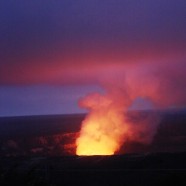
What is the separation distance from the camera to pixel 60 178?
29.1m

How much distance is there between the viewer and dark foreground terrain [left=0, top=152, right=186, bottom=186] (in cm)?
2612

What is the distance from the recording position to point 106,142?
47.3 metres

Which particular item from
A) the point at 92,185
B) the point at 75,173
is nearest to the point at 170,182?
the point at 92,185

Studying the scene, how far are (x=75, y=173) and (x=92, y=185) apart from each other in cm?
241

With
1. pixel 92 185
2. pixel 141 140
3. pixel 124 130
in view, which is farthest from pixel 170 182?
pixel 141 140

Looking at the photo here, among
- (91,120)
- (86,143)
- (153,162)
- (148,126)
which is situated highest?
(148,126)

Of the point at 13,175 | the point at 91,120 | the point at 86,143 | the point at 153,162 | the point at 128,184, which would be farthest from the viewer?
the point at 91,120

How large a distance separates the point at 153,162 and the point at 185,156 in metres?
3.63

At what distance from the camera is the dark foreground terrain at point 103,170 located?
26125 millimetres

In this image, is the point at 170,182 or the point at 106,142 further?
the point at 106,142

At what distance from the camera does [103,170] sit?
30641 mm

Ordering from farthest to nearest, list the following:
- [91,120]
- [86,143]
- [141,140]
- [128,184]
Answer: [141,140] → [91,120] → [86,143] → [128,184]

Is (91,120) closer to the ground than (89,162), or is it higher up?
higher up

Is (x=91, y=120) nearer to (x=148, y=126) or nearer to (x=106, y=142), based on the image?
(x=106, y=142)
